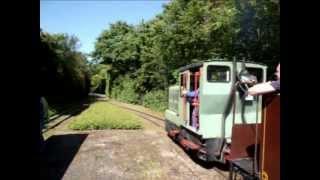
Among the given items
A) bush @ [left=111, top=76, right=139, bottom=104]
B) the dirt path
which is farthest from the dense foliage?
the dirt path

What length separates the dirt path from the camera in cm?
879

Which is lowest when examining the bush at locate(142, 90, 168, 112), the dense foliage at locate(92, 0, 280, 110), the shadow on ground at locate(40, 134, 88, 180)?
the shadow on ground at locate(40, 134, 88, 180)

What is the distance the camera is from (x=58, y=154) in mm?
11477

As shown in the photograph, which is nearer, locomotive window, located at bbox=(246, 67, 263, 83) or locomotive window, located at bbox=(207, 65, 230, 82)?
locomotive window, located at bbox=(207, 65, 230, 82)

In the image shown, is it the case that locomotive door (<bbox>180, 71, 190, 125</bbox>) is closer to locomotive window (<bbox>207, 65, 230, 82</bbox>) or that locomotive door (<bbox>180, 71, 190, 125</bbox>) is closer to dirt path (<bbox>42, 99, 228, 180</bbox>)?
dirt path (<bbox>42, 99, 228, 180</bbox>)

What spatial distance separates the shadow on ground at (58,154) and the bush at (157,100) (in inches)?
488

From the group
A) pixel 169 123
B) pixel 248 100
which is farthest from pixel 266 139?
pixel 169 123

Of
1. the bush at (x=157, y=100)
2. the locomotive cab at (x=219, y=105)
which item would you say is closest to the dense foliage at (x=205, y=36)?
the bush at (x=157, y=100)

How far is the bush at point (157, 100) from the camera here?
27.5 metres

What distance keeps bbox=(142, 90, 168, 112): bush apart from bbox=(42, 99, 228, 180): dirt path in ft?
38.5

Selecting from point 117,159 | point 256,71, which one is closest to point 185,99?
point 256,71

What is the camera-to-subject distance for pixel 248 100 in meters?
9.84

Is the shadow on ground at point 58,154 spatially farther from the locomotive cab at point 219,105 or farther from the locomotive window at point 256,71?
the locomotive window at point 256,71

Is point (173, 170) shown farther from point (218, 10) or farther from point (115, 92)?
point (115, 92)
